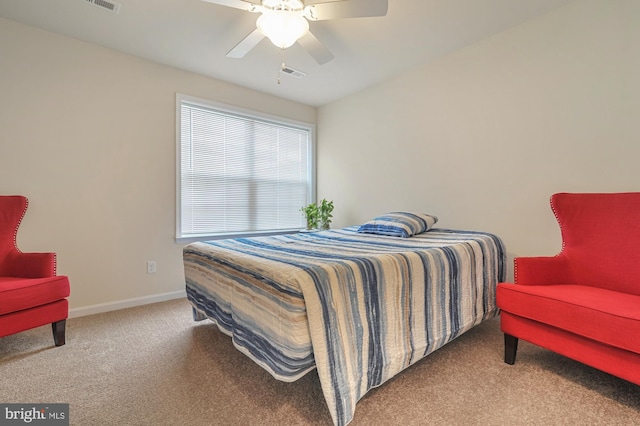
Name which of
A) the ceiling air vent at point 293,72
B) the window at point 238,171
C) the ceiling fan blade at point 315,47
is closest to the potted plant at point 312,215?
the window at point 238,171

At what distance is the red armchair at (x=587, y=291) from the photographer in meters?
1.37

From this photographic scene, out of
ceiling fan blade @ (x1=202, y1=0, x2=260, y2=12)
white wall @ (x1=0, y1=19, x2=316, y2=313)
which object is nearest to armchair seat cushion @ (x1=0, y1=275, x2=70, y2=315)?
white wall @ (x1=0, y1=19, x2=316, y2=313)

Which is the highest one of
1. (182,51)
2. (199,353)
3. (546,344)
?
(182,51)

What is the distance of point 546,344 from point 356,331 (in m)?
1.16

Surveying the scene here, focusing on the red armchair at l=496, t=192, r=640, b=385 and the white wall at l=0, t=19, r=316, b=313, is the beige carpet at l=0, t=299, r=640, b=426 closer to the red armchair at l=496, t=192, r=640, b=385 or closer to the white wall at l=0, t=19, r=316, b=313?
the red armchair at l=496, t=192, r=640, b=385

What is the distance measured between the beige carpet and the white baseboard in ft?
1.63

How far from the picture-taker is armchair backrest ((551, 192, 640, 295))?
1.74m

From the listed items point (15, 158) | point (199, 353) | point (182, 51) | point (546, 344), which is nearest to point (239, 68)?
point (182, 51)

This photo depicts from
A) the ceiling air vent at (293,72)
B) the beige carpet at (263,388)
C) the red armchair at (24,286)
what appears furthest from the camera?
the ceiling air vent at (293,72)

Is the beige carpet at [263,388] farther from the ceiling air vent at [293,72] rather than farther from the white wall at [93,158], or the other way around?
the ceiling air vent at [293,72]

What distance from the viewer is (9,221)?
2.19 meters

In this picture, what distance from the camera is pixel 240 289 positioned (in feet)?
5.14

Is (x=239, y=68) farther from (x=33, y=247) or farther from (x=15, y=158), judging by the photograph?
(x=33, y=247)

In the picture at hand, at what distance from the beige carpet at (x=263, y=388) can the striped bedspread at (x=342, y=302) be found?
19 cm
